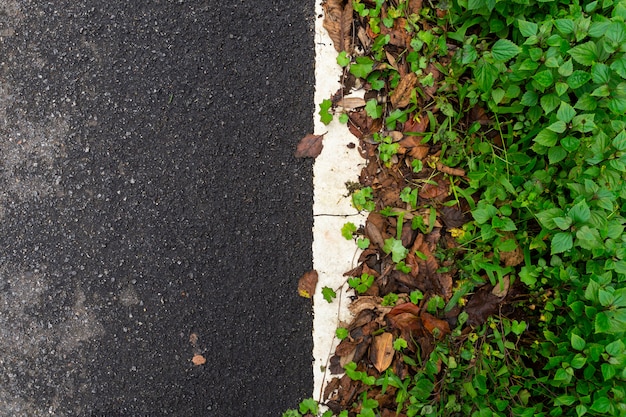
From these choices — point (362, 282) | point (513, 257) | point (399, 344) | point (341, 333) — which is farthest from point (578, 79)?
point (341, 333)

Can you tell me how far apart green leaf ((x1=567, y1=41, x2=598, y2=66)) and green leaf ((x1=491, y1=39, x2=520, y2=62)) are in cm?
22

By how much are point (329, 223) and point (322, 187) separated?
0.18 metres

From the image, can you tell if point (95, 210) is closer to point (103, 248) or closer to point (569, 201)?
point (103, 248)

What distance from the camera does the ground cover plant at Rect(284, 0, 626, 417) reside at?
1971mm

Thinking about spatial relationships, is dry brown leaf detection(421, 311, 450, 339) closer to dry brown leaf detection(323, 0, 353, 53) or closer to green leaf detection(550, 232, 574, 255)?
green leaf detection(550, 232, 574, 255)

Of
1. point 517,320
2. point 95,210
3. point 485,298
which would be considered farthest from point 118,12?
point 517,320

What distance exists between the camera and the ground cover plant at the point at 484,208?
6.47 ft

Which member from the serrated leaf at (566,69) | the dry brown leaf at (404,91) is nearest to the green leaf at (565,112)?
the serrated leaf at (566,69)

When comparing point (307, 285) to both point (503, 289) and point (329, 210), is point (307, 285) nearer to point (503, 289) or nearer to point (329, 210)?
point (329, 210)

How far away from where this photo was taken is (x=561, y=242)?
1.97 m

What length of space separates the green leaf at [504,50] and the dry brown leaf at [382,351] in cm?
137

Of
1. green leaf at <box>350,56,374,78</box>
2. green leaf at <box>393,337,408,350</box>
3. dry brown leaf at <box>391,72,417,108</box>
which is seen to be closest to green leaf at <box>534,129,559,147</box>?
dry brown leaf at <box>391,72,417,108</box>

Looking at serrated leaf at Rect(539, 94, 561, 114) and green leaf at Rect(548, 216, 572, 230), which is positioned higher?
serrated leaf at Rect(539, 94, 561, 114)

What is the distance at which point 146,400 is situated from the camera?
228 cm
